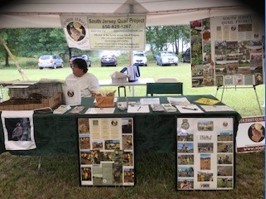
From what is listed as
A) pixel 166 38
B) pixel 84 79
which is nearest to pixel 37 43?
pixel 166 38

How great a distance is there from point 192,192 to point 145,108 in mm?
779

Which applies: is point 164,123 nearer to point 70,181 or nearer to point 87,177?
point 87,177

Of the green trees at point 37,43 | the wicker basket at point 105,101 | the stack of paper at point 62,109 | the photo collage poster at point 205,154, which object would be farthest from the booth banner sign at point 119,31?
the green trees at point 37,43

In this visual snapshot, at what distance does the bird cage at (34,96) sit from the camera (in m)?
2.52

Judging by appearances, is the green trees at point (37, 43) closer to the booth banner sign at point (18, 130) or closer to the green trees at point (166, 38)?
the green trees at point (166, 38)

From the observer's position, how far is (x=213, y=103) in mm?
2762

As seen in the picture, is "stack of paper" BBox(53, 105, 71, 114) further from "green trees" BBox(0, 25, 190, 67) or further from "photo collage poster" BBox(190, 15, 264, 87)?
"green trees" BBox(0, 25, 190, 67)

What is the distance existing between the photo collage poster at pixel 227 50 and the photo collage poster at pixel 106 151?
5.61 ft

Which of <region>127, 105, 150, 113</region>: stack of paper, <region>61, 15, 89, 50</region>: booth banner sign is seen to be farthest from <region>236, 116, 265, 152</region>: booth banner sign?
<region>61, 15, 89, 50</region>: booth banner sign

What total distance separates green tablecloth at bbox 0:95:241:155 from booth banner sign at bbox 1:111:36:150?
0.04 m

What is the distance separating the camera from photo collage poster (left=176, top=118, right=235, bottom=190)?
7.83 feet

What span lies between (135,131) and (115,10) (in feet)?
8.14

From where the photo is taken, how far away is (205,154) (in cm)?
242

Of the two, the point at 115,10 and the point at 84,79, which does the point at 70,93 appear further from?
the point at 115,10
